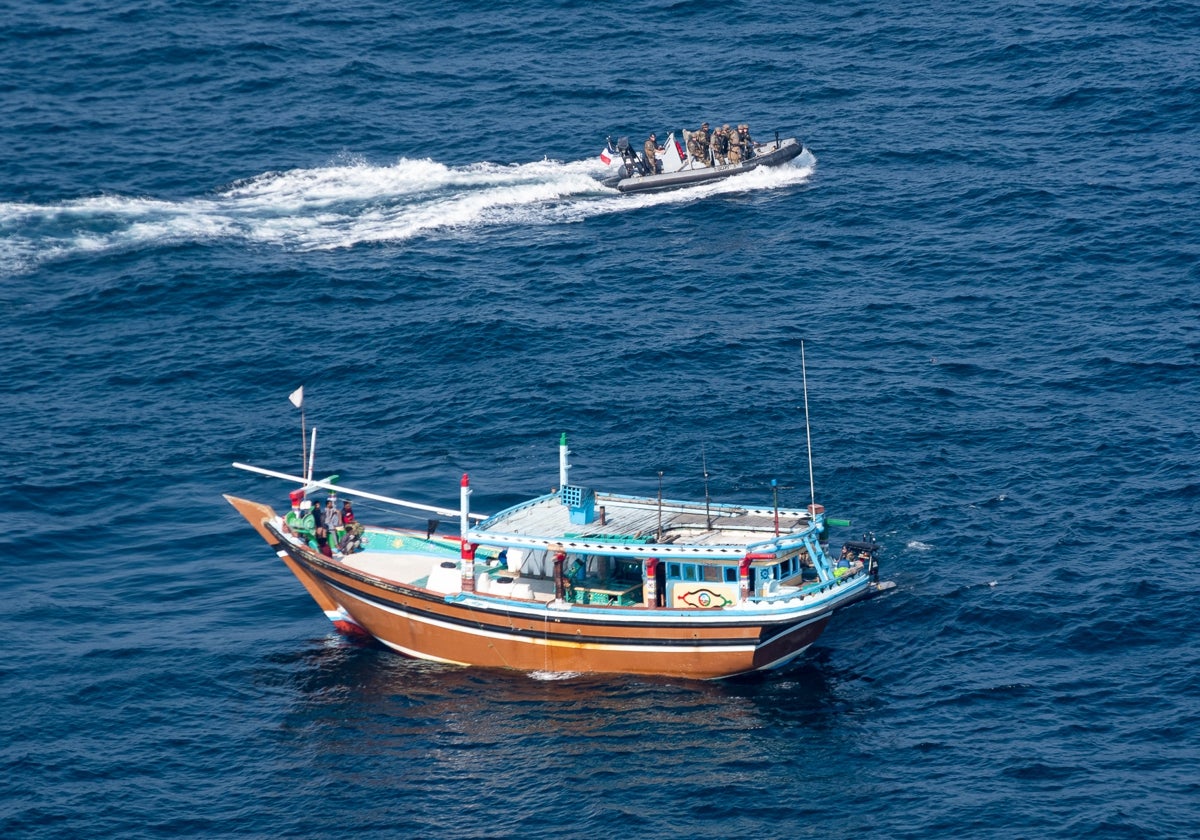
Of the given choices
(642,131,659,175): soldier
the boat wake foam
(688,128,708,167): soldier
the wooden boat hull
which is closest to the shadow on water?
the wooden boat hull

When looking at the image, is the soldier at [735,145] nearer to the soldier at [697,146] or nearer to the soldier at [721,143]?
the soldier at [721,143]

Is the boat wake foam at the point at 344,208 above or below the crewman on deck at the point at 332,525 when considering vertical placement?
above

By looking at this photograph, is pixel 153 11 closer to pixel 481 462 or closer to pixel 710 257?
pixel 710 257

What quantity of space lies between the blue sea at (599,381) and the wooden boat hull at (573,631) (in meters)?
1.09

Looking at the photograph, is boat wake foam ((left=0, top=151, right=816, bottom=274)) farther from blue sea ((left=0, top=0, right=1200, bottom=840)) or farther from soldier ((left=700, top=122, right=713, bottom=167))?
soldier ((left=700, top=122, right=713, bottom=167))

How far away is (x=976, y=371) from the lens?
264 ft

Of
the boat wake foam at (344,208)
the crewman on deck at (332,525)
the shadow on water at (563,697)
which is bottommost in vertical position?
the shadow on water at (563,697)

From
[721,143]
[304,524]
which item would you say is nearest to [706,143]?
[721,143]

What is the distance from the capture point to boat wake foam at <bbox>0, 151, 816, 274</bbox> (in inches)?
3814

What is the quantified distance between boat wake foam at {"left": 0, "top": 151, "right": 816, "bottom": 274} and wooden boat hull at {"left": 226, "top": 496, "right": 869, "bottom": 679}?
37827mm

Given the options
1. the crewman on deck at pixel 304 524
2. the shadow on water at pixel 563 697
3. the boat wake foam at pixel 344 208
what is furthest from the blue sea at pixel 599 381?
the crewman on deck at pixel 304 524

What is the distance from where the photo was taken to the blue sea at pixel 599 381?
55.7 metres

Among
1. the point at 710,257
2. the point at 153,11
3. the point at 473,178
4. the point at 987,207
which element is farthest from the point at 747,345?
the point at 153,11

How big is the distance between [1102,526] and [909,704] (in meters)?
14.8
